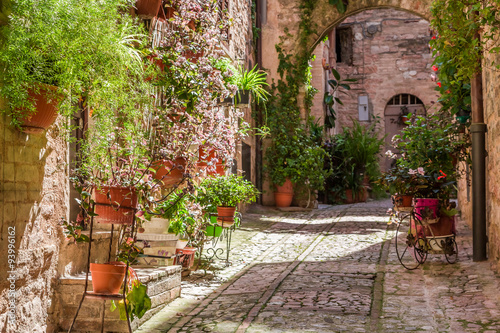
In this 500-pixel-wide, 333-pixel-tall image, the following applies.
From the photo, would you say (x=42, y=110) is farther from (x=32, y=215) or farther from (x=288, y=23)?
(x=288, y=23)

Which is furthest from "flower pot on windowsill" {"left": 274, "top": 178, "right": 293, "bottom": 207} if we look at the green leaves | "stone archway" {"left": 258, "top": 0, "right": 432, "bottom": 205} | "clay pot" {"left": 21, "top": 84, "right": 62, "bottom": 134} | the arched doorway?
"clay pot" {"left": 21, "top": 84, "right": 62, "bottom": 134}

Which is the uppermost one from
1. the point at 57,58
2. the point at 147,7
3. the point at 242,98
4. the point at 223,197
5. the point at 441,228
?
the point at 147,7

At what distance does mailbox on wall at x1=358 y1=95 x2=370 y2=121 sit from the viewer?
19.3 meters

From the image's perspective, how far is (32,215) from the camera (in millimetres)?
3432

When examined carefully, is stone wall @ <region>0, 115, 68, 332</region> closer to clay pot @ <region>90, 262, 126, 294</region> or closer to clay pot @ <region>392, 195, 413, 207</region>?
clay pot @ <region>90, 262, 126, 294</region>

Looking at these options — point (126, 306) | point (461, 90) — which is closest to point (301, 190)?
point (461, 90)

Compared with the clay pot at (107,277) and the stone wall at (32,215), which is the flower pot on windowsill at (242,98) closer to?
the stone wall at (32,215)

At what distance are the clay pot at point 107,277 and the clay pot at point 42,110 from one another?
91 cm

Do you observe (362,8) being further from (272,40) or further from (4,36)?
(4,36)

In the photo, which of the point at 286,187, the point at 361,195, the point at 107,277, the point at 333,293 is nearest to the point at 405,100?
the point at 361,195

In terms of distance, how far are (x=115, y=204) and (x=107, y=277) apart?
45 cm

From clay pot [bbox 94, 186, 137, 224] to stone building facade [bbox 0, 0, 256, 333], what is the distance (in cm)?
45

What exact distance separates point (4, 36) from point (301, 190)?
32.7 ft

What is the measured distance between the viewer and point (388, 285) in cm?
500
